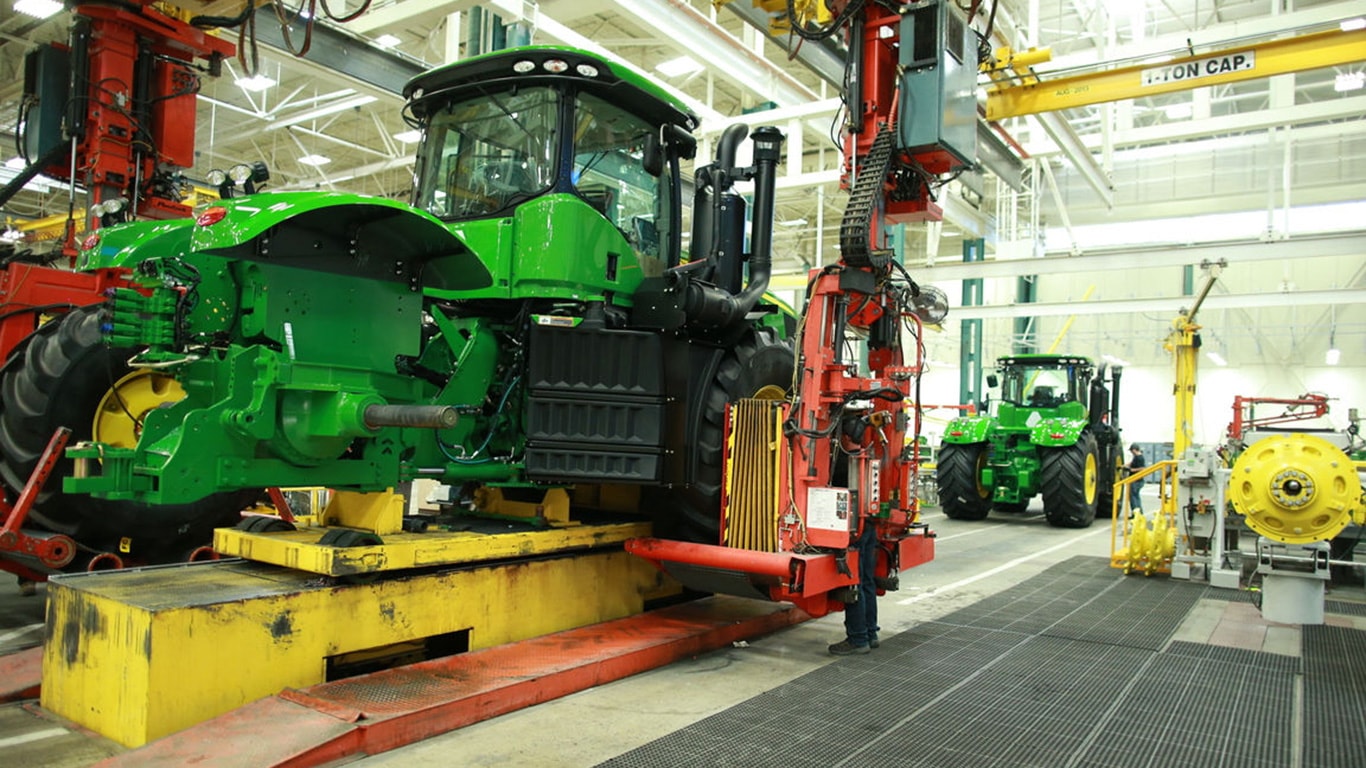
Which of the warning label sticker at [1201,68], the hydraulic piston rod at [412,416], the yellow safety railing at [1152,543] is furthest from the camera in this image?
the warning label sticker at [1201,68]

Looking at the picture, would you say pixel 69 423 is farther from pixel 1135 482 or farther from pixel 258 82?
pixel 1135 482

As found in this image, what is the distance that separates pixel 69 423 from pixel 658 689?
3632 mm

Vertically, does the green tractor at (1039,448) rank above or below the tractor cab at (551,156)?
below

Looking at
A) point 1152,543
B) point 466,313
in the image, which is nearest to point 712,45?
point 466,313

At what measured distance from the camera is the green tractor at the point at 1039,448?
1288 centimetres

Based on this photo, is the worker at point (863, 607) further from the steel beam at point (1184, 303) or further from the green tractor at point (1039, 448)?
the steel beam at point (1184, 303)

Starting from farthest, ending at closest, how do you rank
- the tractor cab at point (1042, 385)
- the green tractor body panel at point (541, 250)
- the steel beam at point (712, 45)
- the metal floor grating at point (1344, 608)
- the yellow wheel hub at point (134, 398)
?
the tractor cab at point (1042, 385), the steel beam at point (712, 45), the metal floor grating at point (1344, 608), the yellow wheel hub at point (134, 398), the green tractor body panel at point (541, 250)

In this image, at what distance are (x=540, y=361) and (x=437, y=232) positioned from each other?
0.84m

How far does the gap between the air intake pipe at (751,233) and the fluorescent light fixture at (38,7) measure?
966 cm

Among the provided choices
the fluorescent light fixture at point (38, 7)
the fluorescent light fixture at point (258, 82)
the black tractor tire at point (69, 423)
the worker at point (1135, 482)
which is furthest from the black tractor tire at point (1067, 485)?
the fluorescent light fixture at point (38, 7)

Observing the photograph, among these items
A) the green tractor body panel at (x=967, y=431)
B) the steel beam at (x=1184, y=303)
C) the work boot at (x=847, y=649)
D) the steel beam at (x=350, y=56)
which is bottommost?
the work boot at (x=847, y=649)

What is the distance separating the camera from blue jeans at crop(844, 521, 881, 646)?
5398 mm

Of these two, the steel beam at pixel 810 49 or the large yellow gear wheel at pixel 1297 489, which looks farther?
the steel beam at pixel 810 49

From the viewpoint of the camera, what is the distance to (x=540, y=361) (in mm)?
4770
